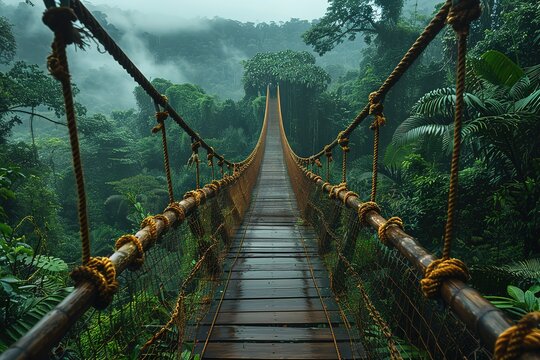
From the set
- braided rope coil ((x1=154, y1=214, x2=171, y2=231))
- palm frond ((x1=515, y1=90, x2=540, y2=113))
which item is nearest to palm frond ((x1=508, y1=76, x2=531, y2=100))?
palm frond ((x1=515, y1=90, x2=540, y2=113))

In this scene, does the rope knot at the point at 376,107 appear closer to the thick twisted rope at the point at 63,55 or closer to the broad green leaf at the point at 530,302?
the thick twisted rope at the point at 63,55

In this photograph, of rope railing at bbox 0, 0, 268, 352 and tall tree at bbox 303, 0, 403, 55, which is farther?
tall tree at bbox 303, 0, 403, 55

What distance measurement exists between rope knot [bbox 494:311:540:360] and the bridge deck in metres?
0.86

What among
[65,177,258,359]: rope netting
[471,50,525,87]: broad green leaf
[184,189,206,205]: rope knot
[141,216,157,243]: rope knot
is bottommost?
[65,177,258,359]: rope netting

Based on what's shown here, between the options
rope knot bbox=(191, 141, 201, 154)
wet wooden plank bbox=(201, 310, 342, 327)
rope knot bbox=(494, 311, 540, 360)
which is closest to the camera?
rope knot bbox=(494, 311, 540, 360)

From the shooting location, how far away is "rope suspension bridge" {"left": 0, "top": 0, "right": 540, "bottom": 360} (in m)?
0.60

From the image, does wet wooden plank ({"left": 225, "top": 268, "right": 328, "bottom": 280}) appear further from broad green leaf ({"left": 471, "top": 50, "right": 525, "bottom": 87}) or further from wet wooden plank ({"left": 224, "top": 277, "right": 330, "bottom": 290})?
broad green leaf ({"left": 471, "top": 50, "right": 525, "bottom": 87})

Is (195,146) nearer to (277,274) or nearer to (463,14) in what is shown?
(277,274)

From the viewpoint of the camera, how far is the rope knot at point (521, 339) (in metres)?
0.44

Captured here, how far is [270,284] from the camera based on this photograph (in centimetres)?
185

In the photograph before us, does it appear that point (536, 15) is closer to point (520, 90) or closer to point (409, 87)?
point (520, 90)

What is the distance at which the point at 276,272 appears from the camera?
6.59ft

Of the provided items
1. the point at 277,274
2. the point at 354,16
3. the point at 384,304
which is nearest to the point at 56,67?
the point at 277,274

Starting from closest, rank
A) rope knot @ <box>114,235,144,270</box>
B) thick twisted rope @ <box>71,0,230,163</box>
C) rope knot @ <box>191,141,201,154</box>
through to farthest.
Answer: thick twisted rope @ <box>71,0,230,163</box>
rope knot @ <box>114,235,144,270</box>
rope knot @ <box>191,141,201,154</box>
